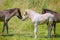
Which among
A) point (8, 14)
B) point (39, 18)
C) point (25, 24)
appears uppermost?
point (8, 14)

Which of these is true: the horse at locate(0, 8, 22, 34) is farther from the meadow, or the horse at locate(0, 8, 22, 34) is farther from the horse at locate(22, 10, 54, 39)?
the horse at locate(22, 10, 54, 39)

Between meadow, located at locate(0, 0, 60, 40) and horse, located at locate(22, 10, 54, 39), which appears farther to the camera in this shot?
meadow, located at locate(0, 0, 60, 40)

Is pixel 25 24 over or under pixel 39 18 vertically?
under

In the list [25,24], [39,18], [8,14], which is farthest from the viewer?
[25,24]

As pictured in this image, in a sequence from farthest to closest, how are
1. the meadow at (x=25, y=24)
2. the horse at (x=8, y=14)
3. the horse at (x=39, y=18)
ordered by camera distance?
the horse at (x=8, y=14) → the meadow at (x=25, y=24) → the horse at (x=39, y=18)

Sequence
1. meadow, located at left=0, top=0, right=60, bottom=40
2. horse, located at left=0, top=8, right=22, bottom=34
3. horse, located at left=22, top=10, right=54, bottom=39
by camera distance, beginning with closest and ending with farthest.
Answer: horse, located at left=22, top=10, right=54, bottom=39, meadow, located at left=0, top=0, right=60, bottom=40, horse, located at left=0, top=8, right=22, bottom=34

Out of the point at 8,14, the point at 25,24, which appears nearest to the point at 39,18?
the point at 8,14

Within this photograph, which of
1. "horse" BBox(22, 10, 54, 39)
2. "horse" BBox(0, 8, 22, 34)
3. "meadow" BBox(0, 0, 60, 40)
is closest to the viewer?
"horse" BBox(22, 10, 54, 39)

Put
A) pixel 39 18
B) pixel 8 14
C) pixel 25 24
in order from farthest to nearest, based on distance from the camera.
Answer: pixel 25 24
pixel 8 14
pixel 39 18

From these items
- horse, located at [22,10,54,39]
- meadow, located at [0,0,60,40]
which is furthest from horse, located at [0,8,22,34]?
horse, located at [22,10,54,39]

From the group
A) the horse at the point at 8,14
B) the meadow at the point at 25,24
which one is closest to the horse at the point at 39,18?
the meadow at the point at 25,24

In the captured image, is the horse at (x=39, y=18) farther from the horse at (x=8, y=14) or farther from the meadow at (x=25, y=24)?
the horse at (x=8, y=14)

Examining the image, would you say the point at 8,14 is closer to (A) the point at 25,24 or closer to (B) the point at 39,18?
(A) the point at 25,24

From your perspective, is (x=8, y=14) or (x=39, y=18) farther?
(x=8, y=14)
